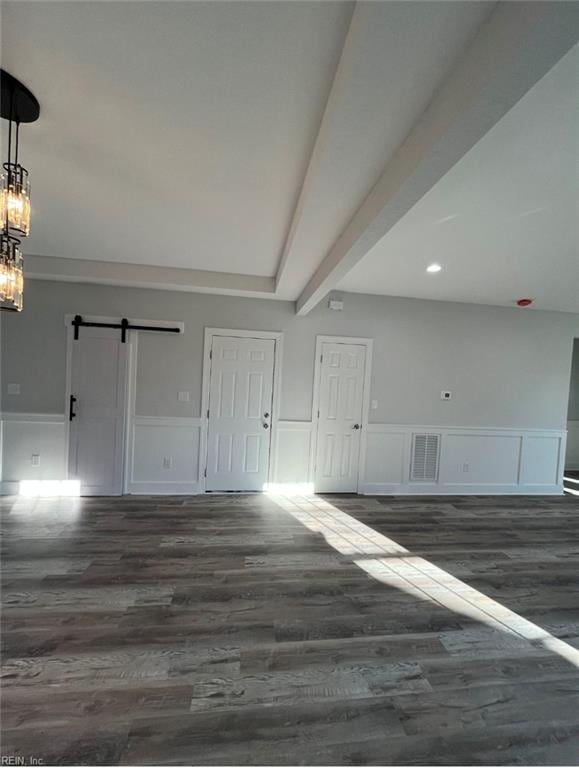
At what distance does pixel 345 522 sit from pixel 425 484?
1.72 meters

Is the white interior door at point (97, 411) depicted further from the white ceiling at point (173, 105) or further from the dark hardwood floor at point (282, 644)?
the white ceiling at point (173, 105)

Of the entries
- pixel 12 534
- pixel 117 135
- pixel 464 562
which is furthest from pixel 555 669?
pixel 12 534

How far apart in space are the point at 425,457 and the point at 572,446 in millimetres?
4383

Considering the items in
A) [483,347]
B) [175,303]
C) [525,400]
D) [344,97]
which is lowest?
[525,400]

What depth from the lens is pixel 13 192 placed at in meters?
1.73

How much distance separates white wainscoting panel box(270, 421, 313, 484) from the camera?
442 cm

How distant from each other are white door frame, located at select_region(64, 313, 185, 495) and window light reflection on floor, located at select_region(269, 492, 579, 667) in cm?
205

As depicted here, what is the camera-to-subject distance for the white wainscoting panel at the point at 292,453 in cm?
442

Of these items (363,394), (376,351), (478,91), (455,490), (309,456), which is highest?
(478,91)

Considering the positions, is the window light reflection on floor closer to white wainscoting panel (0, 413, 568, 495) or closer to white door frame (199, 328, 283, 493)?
white wainscoting panel (0, 413, 568, 495)

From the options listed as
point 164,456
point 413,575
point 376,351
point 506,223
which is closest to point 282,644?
point 413,575

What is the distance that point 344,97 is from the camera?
4.35 ft

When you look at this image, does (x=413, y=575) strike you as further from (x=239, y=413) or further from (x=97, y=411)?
(x=97, y=411)

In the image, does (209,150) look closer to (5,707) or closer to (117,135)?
(117,135)
